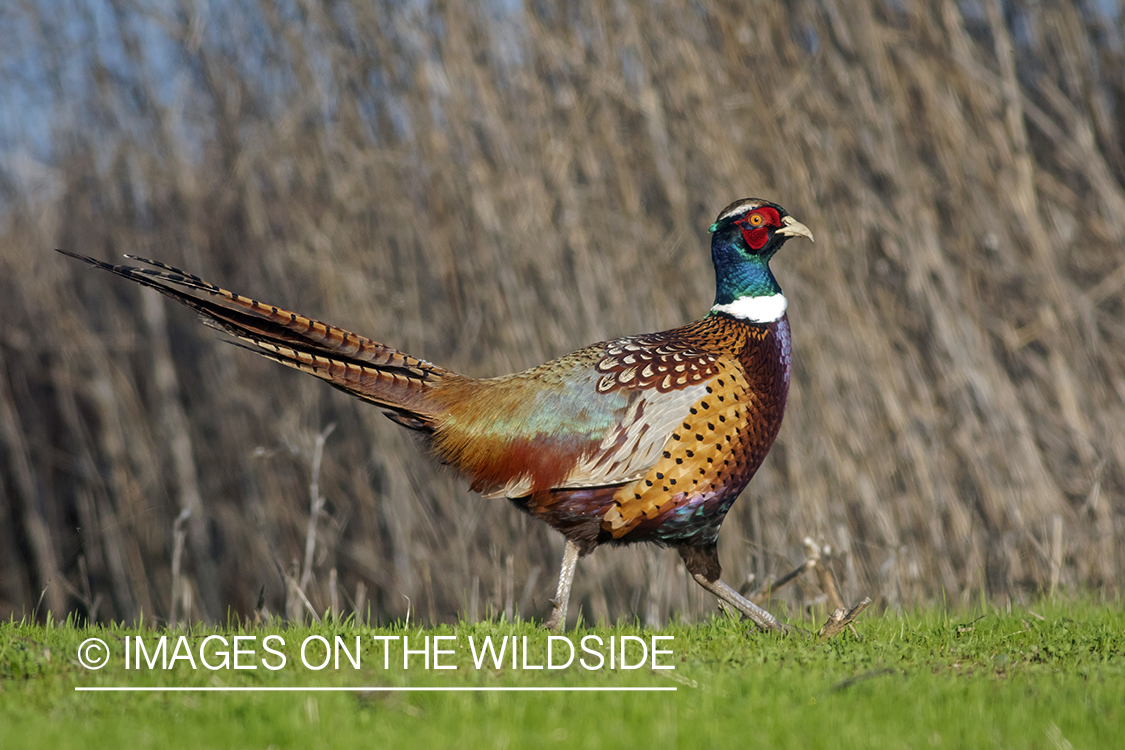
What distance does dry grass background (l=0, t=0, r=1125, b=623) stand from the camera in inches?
192

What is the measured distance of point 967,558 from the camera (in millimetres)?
4812

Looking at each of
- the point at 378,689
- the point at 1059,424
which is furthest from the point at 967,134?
the point at 378,689

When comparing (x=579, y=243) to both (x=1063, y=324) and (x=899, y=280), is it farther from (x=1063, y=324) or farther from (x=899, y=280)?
(x=1063, y=324)

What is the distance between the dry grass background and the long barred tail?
1.16 meters

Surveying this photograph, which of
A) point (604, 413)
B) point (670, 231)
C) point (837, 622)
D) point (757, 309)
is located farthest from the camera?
point (670, 231)

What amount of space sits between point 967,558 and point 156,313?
459 cm

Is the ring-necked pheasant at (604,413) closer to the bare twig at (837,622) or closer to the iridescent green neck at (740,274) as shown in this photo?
the iridescent green neck at (740,274)

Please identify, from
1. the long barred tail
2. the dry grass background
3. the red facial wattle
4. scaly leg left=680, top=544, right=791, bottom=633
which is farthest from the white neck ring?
the dry grass background

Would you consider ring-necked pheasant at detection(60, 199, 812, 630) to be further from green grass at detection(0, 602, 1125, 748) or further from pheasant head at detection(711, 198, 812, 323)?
green grass at detection(0, 602, 1125, 748)

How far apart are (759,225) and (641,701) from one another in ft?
5.83

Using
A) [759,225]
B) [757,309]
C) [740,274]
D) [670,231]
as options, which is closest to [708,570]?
[757,309]

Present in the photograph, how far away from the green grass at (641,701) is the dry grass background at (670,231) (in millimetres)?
1390

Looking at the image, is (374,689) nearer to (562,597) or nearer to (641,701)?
(641,701)

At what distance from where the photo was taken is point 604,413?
3391 millimetres
